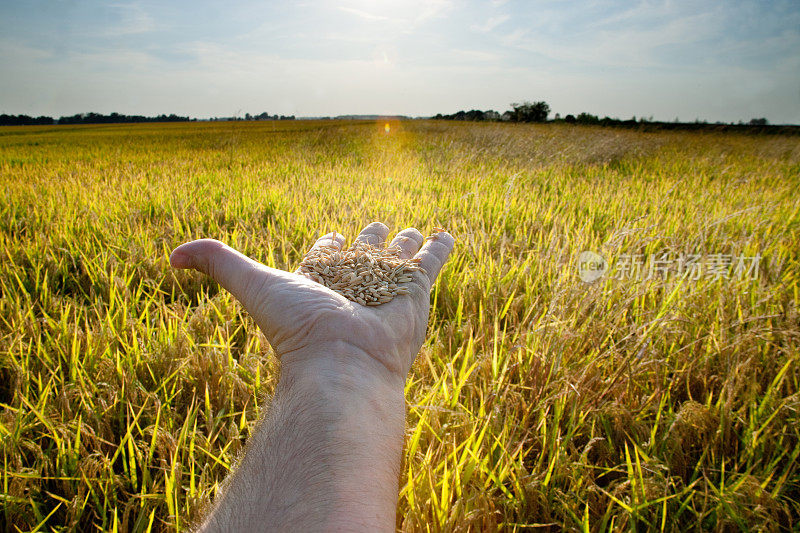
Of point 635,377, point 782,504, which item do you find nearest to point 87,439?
point 635,377

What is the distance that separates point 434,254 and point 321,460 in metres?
1.21

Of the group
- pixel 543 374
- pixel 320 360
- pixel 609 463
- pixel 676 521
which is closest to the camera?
pixel 676 521

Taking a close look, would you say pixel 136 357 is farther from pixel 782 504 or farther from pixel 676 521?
pixel 782 504

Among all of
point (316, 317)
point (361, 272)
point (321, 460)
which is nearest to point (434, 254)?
point (361, 272)

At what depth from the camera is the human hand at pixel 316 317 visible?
119 centimetres

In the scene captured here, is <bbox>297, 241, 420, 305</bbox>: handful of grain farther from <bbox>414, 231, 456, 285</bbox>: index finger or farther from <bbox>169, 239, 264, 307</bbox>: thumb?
<bbox>169, 239, 264, 307</bbox>: thumb

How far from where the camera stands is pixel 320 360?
1.12 m

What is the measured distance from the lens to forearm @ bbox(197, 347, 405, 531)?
76cm

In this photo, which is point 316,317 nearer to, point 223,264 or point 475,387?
→ point 223,264

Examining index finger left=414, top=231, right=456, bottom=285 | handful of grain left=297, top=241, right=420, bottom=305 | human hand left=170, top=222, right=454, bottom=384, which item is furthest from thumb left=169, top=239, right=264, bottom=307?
index finger left=414, top=231, right=456, bottom=285

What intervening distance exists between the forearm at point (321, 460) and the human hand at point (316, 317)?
0.07 metres

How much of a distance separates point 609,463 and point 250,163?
704 cm

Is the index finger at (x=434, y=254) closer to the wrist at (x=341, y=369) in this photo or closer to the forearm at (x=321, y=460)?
the wrist at (x=341, y=369)

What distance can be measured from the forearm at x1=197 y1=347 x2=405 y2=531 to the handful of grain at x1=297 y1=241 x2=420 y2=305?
15.7 inches
